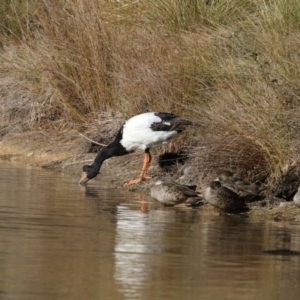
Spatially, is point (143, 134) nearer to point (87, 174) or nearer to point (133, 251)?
point (87, 174)

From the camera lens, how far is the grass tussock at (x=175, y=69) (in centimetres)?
1086

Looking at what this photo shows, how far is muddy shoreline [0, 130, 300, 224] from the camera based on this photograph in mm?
12867

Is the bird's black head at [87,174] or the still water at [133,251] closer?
the still water at [133,251]

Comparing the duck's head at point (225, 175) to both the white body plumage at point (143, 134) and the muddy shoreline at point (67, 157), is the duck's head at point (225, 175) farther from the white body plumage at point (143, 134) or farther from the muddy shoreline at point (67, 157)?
the white body plumage at point (143, 134)

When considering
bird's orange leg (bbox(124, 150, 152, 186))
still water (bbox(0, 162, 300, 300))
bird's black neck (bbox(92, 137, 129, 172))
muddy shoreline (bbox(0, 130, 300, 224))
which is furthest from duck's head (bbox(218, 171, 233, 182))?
bird's black neck (bbox(92, 137, 129, 172))

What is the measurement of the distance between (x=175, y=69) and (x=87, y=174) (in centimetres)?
160

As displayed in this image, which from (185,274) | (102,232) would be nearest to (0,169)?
(102,232)

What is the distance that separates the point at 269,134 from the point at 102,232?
2.60 m

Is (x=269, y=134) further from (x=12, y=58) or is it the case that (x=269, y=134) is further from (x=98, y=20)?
(x=12, y=58)

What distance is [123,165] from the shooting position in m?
13.9

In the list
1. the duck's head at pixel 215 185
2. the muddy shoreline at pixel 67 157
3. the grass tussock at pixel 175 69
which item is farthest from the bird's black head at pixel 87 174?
the duck's head at pixel 215 185

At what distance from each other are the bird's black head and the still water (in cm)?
130

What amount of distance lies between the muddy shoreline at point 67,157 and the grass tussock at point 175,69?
0.31m

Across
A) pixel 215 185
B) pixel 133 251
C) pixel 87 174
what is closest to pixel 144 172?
pixel 87 174
